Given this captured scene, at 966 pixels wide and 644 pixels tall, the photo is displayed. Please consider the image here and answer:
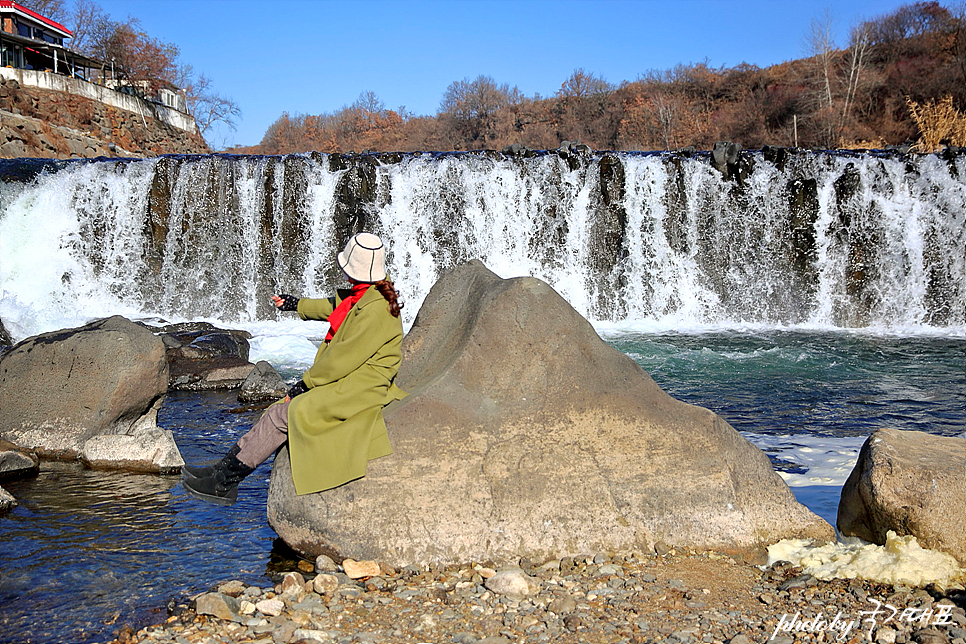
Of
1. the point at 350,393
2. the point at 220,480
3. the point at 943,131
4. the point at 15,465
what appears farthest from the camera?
the point at 943,131

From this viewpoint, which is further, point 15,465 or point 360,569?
point 15,465

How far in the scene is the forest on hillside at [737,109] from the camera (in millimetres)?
33094

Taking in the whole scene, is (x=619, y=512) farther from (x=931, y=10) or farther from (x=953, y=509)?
(x=931, y=10)

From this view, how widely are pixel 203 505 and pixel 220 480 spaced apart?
114 cm

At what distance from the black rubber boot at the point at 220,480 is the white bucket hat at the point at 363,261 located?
116 centimetres

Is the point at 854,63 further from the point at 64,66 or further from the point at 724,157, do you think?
the point at 64,66

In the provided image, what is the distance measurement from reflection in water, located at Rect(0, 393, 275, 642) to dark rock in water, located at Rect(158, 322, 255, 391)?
3.97 meters

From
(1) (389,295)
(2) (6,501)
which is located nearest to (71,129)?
(2) (6,501)

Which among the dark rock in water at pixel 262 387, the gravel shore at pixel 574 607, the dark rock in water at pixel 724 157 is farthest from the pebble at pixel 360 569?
the dark rock in water at pixel 724 157

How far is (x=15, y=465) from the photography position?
5.95m

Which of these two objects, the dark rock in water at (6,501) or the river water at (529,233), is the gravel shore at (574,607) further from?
the river water at (529,233)

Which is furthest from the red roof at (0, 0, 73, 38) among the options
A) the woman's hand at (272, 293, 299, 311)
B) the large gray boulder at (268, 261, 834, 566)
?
the large gray boulder at (268, 261, 834, 566)

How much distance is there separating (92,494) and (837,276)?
51.3 feet

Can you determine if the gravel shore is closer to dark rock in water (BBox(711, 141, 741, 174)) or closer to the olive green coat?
the olive green coat
